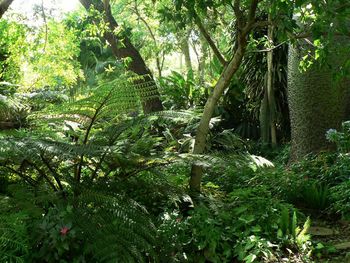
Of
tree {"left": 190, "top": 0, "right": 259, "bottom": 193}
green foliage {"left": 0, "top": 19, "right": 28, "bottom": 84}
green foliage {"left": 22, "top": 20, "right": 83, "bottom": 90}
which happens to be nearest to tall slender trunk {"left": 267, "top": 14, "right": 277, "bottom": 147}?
tree {"left": 190, "top": 0, "right": 259, "bottom": 193}

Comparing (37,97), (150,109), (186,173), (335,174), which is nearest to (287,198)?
(335,174)

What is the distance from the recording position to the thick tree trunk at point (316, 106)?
18.2ft

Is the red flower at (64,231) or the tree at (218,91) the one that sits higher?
the tree at (218,91)

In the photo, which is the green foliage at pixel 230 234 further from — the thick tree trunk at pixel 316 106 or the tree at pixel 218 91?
the thick tree trunk at pixel 316 106

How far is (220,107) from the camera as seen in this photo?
27.2ft

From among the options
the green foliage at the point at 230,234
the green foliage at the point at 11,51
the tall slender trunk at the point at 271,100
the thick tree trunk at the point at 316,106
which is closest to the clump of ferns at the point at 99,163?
the green foliage at the point at 230,234

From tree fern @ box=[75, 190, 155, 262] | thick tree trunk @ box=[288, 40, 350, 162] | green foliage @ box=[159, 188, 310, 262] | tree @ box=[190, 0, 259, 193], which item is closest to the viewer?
tree fern @ box=[75, 190, 155, 262]

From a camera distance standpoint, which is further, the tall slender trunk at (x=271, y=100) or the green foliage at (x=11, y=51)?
the green foliage at (x=11, y=51)

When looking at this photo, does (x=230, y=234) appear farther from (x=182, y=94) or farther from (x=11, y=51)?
(x=11, y=51)

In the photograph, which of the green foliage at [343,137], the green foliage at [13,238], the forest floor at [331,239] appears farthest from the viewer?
the green foliage at [343,137]

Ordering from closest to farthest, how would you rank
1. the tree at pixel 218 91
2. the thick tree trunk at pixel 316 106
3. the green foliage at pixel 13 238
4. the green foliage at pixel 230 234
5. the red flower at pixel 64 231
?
the green foliage at pixel 13 238 < the red flower at pixel 64 231 < the green foliage at pixel 230 234 < the tree at pixel 218 91 < the thick tree trunk at pixel 316 106

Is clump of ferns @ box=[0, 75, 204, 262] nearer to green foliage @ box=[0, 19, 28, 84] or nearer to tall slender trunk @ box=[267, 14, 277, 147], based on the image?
tall slender trunk @ box=[267, 14, 277, 147]

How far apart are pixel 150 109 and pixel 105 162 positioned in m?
4.45

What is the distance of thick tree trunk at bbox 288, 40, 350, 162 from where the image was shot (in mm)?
5539
